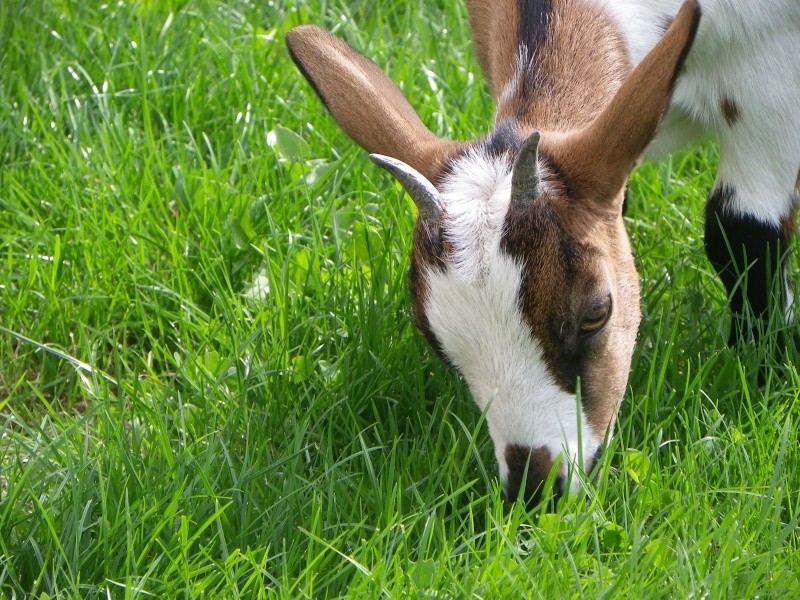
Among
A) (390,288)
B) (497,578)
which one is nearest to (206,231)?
(390,288)

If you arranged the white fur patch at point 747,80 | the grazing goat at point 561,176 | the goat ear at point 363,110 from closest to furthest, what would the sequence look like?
the grazing goat at point 561,176 < the goat ear at point 363,110 < the white fur patch at point 747,80

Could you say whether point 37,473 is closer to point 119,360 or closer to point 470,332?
point 119,360

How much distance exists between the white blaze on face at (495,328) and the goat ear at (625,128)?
9.5 inches

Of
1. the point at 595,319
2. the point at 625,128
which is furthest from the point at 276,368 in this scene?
the point at 625,128

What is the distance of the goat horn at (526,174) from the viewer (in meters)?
3.91

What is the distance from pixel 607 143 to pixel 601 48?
29.3 inches

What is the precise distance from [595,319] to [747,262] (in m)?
1.22

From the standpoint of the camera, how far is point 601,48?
4.74 metres

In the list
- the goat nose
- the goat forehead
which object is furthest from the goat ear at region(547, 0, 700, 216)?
the goat nose

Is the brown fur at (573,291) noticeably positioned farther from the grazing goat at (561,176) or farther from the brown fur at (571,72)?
A: the brown fur at (571,72)

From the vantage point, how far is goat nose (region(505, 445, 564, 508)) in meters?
4.09

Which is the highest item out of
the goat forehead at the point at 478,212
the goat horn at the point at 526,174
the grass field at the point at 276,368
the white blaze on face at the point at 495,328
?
the goat horn at the point at 526,174

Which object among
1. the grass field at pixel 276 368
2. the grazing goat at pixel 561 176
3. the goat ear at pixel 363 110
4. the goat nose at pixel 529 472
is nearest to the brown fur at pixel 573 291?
the grazing goat at pixel 561 176

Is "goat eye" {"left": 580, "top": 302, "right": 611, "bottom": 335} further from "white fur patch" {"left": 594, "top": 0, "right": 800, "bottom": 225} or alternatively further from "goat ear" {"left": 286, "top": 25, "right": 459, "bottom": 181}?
"white fur patch" {"left": 594, "top": 0, "right": 800, "bottom": 225}
